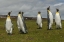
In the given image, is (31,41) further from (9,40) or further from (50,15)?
(50,15)

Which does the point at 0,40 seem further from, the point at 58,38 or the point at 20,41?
the point at 58,38

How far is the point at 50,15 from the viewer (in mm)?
28266

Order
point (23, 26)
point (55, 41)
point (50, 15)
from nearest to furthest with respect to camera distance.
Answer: point (55, 41) → point (23, 26) → point (50, 15)

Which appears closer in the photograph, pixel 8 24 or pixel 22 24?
pixel 8 24

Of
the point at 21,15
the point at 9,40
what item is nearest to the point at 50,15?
the point at 21,15

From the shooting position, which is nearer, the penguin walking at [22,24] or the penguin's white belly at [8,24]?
the penguin's white belly at [8,24]

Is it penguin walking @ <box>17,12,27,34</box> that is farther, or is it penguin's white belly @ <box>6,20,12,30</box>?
penguin walking @ <box>17,12,27,34</box>

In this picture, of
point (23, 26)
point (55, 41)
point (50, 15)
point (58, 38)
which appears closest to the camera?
point (55, 41)

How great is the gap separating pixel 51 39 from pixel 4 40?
4.52m

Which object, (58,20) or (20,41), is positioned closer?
(20,41)

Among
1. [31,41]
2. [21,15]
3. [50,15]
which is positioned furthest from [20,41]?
[50,15]

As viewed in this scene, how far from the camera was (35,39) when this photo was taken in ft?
66.8

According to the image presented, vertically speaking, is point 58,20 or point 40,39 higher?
point 58,20

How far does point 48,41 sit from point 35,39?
60.1 inches
